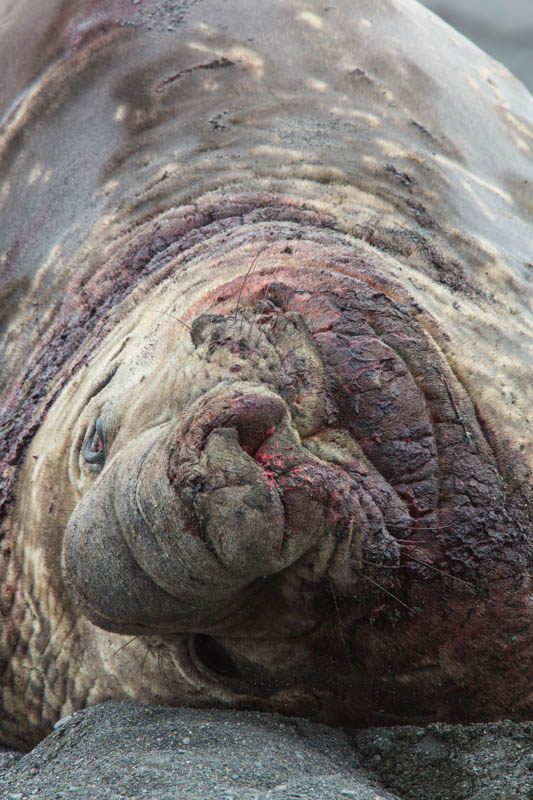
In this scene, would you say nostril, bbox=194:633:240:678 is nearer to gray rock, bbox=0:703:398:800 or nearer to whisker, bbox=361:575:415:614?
gray rock, bbox=0:703:398:800

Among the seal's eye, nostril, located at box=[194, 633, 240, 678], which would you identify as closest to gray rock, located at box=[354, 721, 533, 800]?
nostril, located at box=[194, 633, 240, 678]

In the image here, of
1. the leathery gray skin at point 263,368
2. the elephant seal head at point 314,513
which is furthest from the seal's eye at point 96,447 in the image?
the elephant seal head at point 314,513

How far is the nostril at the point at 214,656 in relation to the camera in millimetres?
2742

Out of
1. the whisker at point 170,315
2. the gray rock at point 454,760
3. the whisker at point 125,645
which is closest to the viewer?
the gray rock at point 454,760

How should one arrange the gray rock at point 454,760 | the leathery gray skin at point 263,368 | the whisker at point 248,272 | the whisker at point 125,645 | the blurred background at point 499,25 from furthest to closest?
1. the blurred background at point 499,25
2. the whisker at point 125,645
3. the whisker at point 248,272
4. the gray rock at point 454,760
5. the leathery gray skin at point 263,368

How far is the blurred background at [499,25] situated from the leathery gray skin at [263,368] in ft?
15.0

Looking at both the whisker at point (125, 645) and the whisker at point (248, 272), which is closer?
the whisker at point (248, 272)

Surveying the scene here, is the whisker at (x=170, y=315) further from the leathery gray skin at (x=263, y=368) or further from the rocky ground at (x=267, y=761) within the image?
the rocky ground at (x=267, y=761)

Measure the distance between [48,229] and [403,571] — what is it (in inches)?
123

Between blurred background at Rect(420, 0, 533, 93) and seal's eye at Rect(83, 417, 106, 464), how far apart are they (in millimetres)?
7616

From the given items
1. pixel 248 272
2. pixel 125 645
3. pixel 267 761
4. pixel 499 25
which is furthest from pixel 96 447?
pixel 499 25

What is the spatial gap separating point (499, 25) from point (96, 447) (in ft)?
26.4

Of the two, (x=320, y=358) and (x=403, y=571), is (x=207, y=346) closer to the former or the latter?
(x=320, y=358)

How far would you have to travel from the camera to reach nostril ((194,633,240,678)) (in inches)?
108
